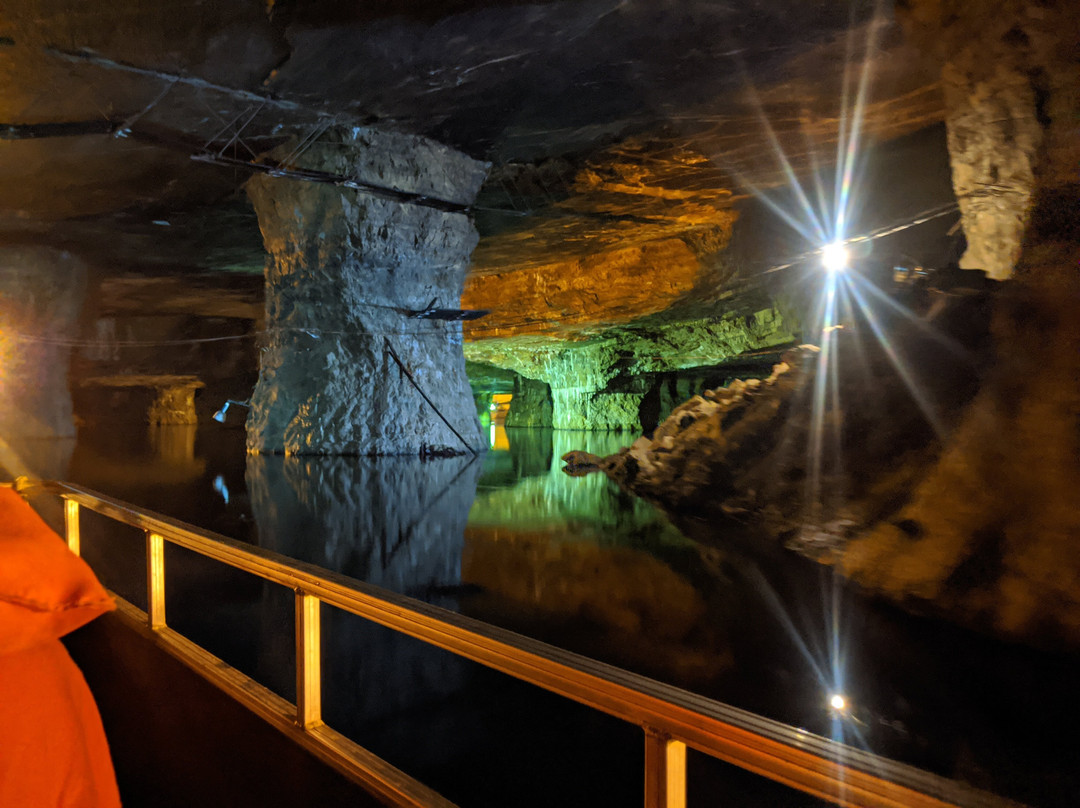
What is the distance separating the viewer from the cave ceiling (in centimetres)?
531

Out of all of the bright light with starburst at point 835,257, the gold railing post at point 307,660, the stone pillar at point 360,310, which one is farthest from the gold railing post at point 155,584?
the bright light with starburst at point 835,257

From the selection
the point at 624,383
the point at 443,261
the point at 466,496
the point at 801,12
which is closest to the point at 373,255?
the point at 443,261

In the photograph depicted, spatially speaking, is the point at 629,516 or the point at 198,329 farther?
the point at 198,329

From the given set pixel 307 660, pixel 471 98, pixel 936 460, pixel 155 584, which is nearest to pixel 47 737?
pixel 307 660

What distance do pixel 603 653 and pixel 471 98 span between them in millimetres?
6211

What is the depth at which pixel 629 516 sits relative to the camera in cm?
461

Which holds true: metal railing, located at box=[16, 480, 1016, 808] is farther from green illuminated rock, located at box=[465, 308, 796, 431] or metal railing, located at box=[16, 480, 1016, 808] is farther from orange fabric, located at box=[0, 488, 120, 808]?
green illuminated rock, located at box=[465, 308, 796, 431]

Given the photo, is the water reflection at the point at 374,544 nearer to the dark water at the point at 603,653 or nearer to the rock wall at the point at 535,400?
the dark water at the point at 603,653

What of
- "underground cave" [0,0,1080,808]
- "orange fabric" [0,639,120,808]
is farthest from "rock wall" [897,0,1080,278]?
"orange fabric" [0,639,120,808]

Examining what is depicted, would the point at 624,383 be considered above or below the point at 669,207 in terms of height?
below

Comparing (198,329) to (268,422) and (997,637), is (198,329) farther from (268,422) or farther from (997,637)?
(997,637)

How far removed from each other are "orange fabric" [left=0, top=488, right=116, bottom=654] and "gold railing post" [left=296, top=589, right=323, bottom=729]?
1.16 ft

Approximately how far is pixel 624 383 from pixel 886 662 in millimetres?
17925

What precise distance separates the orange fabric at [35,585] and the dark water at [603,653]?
81 cm
